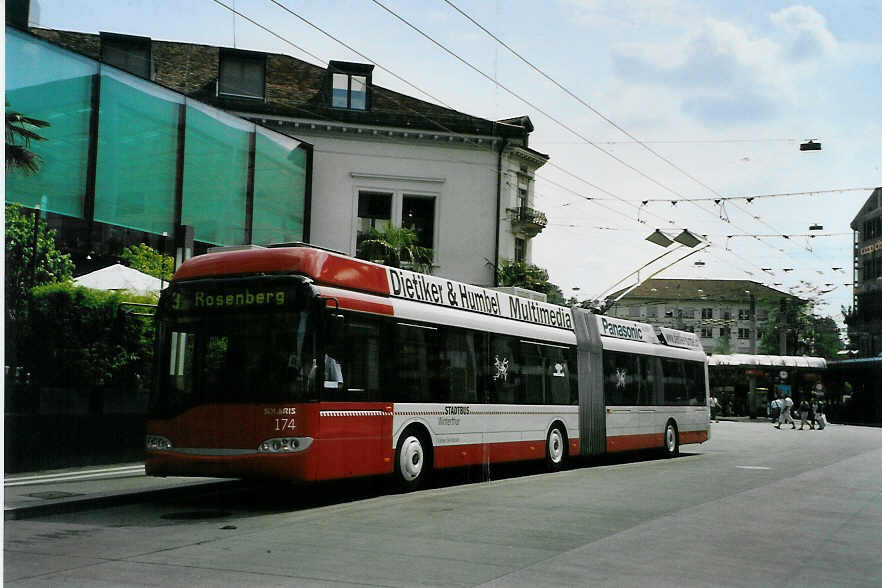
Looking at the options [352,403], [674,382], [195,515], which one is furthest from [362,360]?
[674,382]

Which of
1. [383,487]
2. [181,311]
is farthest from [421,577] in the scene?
[383,487]

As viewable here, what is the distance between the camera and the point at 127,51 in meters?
33.2

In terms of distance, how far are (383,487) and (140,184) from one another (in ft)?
34.1

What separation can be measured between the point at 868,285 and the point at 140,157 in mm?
70517

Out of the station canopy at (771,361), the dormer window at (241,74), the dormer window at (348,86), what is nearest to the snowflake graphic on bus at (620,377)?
the dormer window at (348,86)

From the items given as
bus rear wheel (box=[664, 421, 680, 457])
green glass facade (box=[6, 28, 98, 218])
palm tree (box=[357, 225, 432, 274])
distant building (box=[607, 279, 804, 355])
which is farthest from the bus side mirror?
distant building (box=[607, 279, 804, 355])

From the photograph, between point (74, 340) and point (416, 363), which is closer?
point (416, 363)

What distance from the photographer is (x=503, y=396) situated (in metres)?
16.8

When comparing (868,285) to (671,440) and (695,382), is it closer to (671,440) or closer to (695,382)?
(695,382)

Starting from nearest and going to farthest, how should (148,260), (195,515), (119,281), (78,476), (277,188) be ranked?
(195,515) → (78,476) → (119,281) → (148,260) → (277,188)

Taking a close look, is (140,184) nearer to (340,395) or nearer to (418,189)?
(340,395)

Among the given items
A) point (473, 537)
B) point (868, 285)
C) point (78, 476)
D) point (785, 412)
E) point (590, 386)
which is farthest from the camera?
point (868, 285)

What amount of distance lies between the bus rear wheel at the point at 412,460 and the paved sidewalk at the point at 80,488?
2.86 meters

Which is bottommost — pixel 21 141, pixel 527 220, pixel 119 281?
pixel 119 281
